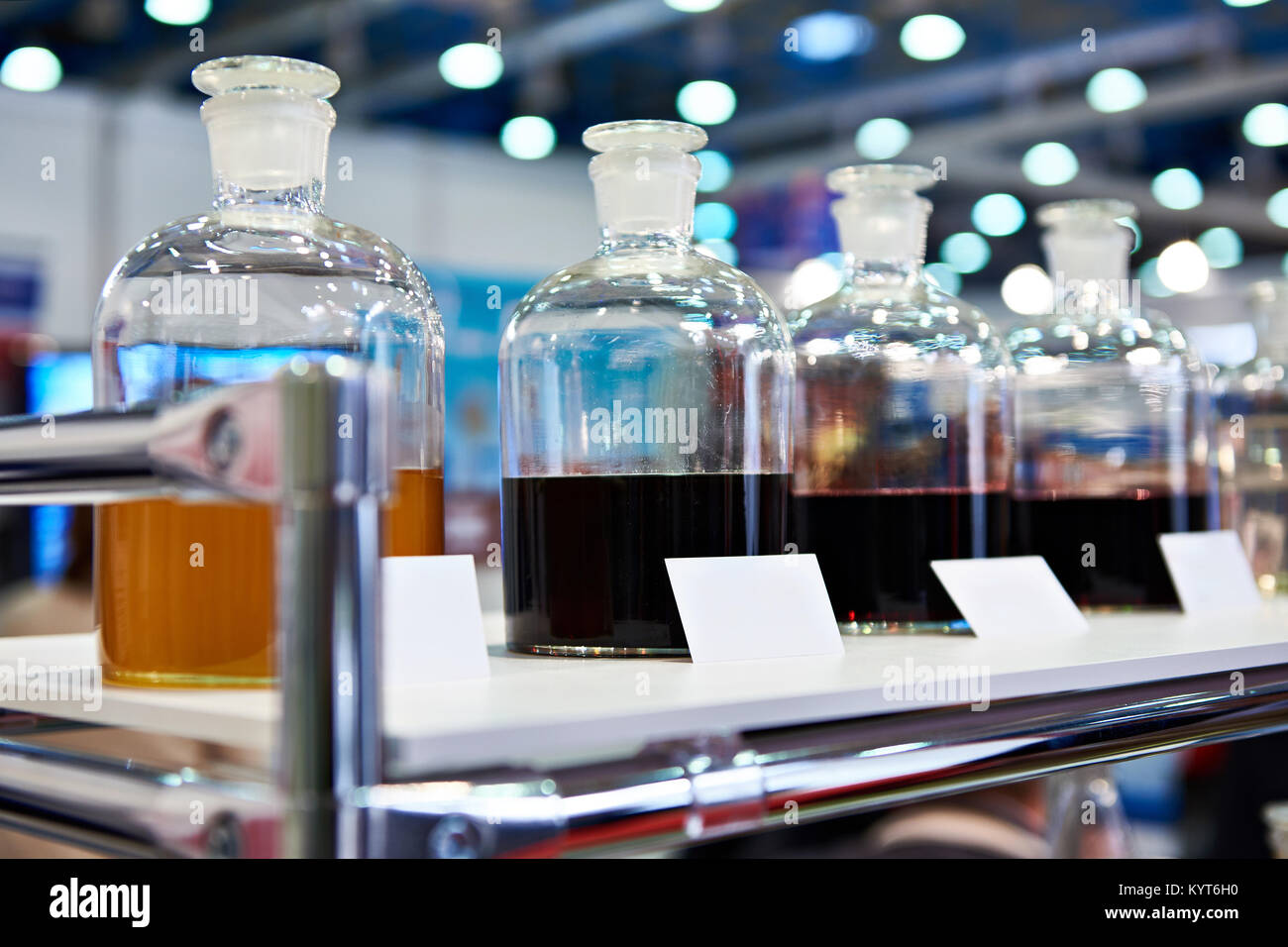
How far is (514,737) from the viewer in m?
0.51

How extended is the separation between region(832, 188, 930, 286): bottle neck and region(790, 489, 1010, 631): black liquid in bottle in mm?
164

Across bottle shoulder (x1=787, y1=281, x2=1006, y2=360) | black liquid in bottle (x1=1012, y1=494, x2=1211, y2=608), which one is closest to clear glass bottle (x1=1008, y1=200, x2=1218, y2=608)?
black liquid in bottle (x1=1012, y1=494, x2=1211, y2=608)

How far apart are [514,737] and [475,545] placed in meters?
4.39

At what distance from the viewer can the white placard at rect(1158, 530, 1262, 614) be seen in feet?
3.46

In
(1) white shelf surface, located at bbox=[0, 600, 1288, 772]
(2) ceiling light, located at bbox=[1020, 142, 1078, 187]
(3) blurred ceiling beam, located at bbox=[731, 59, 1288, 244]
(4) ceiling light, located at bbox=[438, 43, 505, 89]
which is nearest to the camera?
→ (1) white shelf surface, located at bbox=[0, 600, 1288, 772]

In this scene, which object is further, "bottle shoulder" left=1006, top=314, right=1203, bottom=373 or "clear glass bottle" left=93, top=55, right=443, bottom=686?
"bottle shoulder" left=1006, top=314, right=1203, bottom=373

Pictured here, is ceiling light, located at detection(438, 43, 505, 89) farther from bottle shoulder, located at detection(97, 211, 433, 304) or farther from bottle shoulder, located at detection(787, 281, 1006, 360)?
bottle shoulder, located at detection(97, 211, 433, 304)

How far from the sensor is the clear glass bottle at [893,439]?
0.92m

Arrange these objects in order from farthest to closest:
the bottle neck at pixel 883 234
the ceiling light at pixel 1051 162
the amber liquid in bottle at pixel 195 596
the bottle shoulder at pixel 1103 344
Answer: the ceiling light at pixel 1051 162, the bottle shoulder at pixel 1103 344, the bottle neck at pixel 883 234, the amber liquid in bottle at pixel 195 596

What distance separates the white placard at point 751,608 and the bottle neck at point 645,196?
0.66ft

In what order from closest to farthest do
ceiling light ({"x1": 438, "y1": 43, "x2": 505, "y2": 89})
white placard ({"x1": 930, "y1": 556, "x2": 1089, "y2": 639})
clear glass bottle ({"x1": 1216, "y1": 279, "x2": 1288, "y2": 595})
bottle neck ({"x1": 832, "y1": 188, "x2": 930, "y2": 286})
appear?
white placard ({"x1": 930, "y1": 556, "x2": 1089, "y2": 639}) → bottle neck ({"x1": 832, "y1": 188, "x2": 930, "y2": 286}) → clear glass bottle ({"x1": 1216, "y1": 279, "x2": 1288, "y2": 595}) → ceiling light ({"x1": 438, "y1": 43, "x2": 505, "y2": 89})

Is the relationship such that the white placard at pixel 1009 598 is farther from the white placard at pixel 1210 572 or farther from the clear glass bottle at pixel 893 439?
the white placard at pixel 1210 572

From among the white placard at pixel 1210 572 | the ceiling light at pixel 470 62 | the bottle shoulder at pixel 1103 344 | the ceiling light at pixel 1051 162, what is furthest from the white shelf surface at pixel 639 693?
the ceiling light at pixel 1051 162

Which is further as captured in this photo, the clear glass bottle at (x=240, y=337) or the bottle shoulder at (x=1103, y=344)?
the bottle shoulder at (x=1103, y=344)
